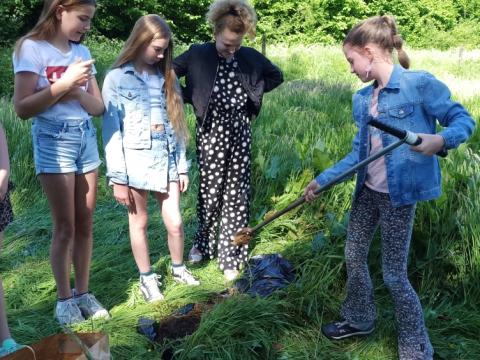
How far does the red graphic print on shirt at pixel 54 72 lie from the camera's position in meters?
2.49

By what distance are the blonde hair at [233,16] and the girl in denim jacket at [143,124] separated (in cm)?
37

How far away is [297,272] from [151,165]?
1162mm

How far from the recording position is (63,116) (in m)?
2.57

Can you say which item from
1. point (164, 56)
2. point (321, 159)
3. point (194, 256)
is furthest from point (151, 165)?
point (321, 159)

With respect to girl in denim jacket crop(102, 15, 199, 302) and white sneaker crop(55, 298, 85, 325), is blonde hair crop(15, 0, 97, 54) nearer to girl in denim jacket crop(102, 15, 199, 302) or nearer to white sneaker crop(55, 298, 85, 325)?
girl in denim jacket crop(102, 15, 199, 302)

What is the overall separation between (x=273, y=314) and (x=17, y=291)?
5.59ft

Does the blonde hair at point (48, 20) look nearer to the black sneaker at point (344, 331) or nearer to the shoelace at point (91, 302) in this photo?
→ the shoelace at point (91, 302)

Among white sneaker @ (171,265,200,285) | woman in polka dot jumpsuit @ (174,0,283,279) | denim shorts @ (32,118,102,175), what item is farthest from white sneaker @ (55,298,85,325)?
woman in polka dot jumpsuit @ (174,0,283,279)

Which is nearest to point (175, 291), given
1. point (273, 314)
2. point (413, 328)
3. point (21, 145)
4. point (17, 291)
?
point (273, 314)

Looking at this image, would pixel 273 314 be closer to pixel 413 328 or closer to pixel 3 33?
pixel 413 328

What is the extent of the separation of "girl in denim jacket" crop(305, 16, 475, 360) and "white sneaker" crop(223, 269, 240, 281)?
112 centimetres

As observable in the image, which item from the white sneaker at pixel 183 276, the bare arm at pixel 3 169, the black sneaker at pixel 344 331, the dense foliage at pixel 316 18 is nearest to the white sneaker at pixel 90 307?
the white sneaker at pixel 183 276

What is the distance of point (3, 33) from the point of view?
46.6ft

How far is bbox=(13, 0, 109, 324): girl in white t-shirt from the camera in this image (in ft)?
7.94
